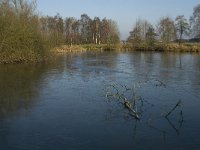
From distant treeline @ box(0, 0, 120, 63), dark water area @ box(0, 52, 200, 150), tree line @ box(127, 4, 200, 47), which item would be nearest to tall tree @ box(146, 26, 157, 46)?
tree line @ box(127, 4, 200, 47)

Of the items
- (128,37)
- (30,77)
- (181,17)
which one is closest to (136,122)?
(30,77)

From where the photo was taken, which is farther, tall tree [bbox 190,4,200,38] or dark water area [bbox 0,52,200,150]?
tall tree [bbox 190,4,200,38]

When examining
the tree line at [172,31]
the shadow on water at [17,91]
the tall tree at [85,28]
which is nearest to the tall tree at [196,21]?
the tree line at [172,31]

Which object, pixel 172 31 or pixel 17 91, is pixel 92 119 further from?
pixel 172 31

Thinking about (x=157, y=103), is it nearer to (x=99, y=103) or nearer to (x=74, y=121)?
(x=99, y=103)

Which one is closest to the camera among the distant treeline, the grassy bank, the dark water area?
the dark water area

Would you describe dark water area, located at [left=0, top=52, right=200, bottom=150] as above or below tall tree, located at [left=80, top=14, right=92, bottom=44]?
below

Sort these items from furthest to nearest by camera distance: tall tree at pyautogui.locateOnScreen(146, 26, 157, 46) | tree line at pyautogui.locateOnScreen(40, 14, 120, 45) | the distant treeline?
tree line at pyautogui.locateOnScreen(40, 14, 120, 45) → tall tree at pyautogui.locateOnScreen(146, 26, 157, 46) → the distant treeline

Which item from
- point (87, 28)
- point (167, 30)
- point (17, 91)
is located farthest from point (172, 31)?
point (17, 91)

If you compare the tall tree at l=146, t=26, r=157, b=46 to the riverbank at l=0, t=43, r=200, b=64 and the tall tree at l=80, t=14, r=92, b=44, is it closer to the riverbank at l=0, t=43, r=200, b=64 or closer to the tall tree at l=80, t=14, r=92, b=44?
the riverbank at l=0, t=43, r=200, b=64

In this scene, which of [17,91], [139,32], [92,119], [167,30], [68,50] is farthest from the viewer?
[139,32]

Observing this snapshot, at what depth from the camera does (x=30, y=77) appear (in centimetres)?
2303

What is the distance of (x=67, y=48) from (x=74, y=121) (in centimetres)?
4985

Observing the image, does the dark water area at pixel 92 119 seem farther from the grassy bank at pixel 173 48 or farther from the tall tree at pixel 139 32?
the tall tree at pixel 139 32
